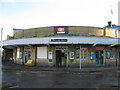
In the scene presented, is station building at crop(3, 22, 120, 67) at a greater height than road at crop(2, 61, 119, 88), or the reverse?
station building at crop(3, 22, 120, 67)

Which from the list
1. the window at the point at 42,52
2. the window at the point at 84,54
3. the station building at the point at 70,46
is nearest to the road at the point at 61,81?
the station building at the point at 70,46

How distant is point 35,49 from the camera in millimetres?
20281

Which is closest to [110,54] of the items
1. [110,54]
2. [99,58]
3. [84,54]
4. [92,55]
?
[110,54]

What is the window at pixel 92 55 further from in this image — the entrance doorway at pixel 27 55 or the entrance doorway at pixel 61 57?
the entrance doorway at pixel 27 55

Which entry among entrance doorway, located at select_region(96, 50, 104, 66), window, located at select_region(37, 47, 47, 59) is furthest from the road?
entrance doorway, located at select_region(96, 50, 104, 66)

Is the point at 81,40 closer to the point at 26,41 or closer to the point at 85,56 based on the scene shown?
the point at 85,56

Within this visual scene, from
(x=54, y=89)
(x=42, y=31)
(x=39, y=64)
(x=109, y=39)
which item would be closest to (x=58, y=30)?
(x=42, y=31)

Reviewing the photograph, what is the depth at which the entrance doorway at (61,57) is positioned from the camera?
19.3 meters

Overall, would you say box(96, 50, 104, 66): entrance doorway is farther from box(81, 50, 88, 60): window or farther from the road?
the road

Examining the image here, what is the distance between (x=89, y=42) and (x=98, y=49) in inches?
123

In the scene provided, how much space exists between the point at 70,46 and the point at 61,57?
88.3 inches

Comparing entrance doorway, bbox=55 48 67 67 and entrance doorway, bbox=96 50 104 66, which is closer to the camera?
entrance doorway, bbox=55 48 67 67

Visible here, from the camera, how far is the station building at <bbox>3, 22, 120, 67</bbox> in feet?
59.4

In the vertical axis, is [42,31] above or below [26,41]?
above
